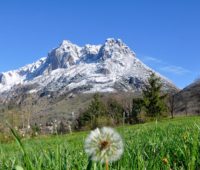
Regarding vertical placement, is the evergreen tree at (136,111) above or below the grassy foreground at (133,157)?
above

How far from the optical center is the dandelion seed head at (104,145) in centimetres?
162

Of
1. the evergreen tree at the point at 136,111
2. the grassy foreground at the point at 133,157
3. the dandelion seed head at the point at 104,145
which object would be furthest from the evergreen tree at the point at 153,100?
the dandelion seed head at the point at 104,145

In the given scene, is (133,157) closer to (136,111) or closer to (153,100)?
(136,111)

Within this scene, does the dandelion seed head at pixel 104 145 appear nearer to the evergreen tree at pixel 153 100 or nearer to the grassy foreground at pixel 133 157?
the grassy foreground at pixel 133 157

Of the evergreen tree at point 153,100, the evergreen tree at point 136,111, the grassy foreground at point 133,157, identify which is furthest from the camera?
the evergreen tree at point 153,100

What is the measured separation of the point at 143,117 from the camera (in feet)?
294

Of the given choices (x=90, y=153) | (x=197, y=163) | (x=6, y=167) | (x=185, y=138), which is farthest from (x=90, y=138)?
(x=185, y=138)

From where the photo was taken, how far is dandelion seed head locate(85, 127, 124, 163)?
1.62 metres

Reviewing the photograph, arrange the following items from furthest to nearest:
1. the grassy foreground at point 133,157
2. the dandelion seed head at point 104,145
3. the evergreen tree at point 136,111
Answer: the evergreen tree at point 136,111 < the grassy foreground at point 133,157 < the dandelion seed head at point 104,145

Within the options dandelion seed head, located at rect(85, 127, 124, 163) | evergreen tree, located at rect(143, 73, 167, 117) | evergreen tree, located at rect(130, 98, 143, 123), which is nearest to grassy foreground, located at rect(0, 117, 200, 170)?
dandelion seed head, located at rect(85, 127, 124, 163)

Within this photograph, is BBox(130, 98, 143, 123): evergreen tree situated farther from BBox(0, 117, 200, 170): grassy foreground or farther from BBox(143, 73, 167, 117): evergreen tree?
BBox(0, 117, 200, 170): grassy foreground

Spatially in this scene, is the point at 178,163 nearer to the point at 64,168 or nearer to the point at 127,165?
the point at 127,165

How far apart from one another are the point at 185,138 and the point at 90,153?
289 cm

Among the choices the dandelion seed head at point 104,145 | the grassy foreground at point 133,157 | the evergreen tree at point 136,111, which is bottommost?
the grassy foreground at point 133,157
